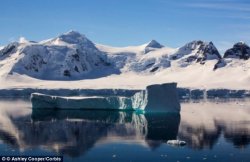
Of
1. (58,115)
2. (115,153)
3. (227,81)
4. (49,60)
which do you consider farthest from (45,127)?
(49,60)

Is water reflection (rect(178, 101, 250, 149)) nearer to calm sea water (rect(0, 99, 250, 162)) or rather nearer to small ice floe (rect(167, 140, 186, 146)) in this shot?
calm sea water (rect(0, 99, 250, 162))

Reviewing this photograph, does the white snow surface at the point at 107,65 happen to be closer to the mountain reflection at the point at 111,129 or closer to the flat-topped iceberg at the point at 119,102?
the flat-topped iceberg at the point at 119,102

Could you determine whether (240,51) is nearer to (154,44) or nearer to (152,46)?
(152,46)

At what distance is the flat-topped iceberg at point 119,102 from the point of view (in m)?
44.4

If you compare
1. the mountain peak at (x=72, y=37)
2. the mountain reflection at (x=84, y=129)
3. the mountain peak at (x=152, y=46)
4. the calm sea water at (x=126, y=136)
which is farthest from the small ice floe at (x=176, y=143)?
the mountain peak at (x=152, y=46)

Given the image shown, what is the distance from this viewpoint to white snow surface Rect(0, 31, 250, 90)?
108000mm

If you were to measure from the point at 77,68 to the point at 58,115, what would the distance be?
253ft

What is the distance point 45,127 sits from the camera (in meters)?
35.4

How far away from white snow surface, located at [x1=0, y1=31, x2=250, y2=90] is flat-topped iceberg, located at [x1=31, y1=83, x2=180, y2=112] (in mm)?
53815

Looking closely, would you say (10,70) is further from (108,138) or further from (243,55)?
(108,138)

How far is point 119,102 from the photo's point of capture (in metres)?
48.8

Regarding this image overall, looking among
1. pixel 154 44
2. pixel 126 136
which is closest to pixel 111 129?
pixel 126 136

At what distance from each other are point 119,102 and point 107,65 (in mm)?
78712

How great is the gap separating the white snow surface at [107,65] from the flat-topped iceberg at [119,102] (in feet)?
177
